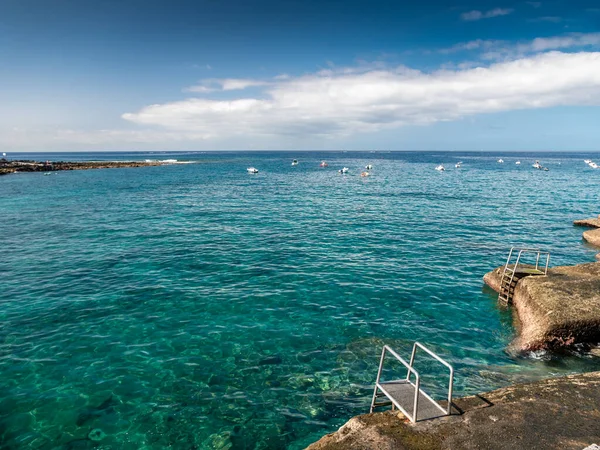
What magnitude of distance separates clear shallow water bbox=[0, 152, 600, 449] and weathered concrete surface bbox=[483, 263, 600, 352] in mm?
943

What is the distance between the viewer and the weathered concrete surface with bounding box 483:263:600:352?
15578mm

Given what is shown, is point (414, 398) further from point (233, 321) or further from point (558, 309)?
point (558, 309)

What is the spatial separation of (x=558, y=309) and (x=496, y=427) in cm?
1041

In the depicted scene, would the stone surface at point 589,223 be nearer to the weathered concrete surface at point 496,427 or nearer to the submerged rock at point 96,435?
the weathered concrete surface at point 496,427

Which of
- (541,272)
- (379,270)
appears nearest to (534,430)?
(541,272)

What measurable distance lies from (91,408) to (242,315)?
8.14 meters

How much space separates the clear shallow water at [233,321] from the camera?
1218 centimetres

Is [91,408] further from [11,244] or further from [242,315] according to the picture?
[11,244]

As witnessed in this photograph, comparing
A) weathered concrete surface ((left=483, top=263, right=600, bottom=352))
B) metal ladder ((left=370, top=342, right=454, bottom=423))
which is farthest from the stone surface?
metal ladder ((left=370, top=342, right=454, bottom=423))

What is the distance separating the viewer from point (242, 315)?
19156 mm

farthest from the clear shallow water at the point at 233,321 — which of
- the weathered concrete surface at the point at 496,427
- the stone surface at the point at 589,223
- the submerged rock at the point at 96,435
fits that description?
the weathered concrete surface at the point at 496,427

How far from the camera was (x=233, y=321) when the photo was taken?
1850 centimetres

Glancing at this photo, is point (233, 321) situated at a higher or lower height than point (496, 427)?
lower

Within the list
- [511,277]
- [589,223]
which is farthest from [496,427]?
[589,223]
